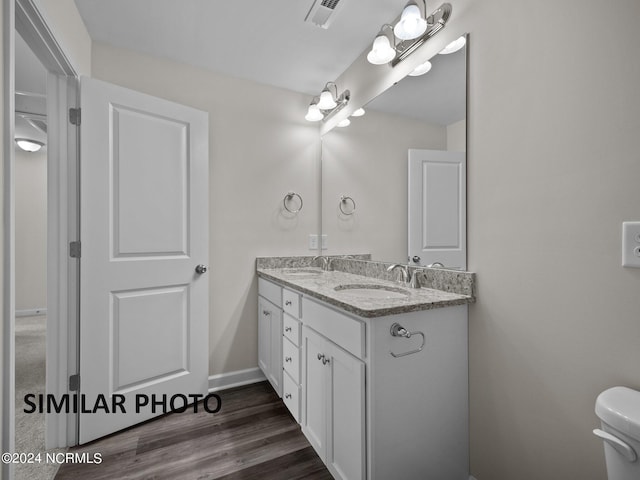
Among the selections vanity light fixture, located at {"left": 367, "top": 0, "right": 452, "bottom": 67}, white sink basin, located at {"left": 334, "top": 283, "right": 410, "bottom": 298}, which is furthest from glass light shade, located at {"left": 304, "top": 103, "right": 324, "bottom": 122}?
white sink basin, located at {"left": 334, "top": 283, "right": 410, "bottom": 298}

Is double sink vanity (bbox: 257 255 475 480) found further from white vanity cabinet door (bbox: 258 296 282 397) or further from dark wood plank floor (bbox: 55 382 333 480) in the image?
white vanity cabinet door (bbox: 258 296 282 397)

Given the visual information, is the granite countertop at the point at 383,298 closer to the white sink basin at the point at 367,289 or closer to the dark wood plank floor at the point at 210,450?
the white sink basin at the point at 367,289

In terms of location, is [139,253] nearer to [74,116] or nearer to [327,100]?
[74,116]

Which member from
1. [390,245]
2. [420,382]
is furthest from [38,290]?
[420,382]

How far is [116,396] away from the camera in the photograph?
68.7 inches

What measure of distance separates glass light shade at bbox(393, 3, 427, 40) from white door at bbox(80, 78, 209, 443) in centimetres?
136

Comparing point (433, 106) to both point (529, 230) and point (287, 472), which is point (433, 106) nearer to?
point (529, 230)

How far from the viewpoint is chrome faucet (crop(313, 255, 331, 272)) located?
2.45 metres

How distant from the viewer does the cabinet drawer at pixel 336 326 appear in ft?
3.80

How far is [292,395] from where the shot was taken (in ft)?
5.82

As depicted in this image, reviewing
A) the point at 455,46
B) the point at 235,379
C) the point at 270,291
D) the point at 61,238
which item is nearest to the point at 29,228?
the point at 61,238

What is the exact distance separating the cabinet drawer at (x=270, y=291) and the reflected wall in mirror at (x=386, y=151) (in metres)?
0.57

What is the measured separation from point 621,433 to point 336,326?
87 centimetres

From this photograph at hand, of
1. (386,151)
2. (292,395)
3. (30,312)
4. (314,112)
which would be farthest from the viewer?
(30,312)
